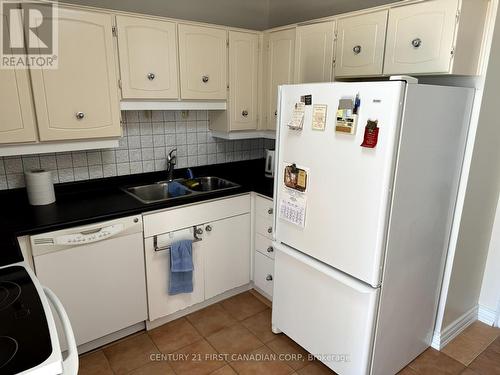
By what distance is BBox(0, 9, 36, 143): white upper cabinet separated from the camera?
1.66m

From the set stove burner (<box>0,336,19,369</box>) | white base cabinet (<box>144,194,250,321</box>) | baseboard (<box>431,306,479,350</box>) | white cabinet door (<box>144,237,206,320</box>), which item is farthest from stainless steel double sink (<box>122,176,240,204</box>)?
baseboard (<box>431,306,479,350</box>)

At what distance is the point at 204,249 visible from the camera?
2342 mm

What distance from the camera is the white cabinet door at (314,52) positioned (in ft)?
7.07

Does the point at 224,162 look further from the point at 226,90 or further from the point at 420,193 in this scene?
the point at 420,193

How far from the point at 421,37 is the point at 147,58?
4.99 feet

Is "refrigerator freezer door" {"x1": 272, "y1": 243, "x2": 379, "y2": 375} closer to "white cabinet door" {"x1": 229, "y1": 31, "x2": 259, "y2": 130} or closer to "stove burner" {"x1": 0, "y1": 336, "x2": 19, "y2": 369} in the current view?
"white cabinet door" {"x1": 229, "y1": 31, "x2": 259, "y2": 130}

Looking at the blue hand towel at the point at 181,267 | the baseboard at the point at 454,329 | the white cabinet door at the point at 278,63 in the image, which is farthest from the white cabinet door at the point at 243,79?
the baseboard at the point at 454,329

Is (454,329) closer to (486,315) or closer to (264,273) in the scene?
(486,315)

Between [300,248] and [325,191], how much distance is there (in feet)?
1.27

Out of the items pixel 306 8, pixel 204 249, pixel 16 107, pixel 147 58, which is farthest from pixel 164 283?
pixel 306 8

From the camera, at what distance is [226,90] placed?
2.48 meters

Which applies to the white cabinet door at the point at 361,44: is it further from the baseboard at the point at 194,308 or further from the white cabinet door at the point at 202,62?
the baseboard at the point at 194,308

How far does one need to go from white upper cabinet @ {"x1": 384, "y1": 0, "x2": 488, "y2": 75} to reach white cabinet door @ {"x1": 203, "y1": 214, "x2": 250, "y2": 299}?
1427 millimetres

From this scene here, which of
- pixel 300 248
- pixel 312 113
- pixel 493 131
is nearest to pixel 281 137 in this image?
pixel 312 113
